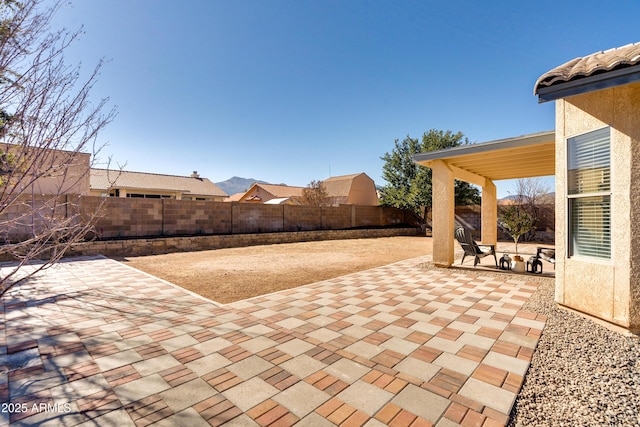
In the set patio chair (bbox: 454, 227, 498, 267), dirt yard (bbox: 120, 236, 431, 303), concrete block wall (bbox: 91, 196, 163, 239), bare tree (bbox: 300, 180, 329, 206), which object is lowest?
dirt yard (bbox: 120, 236, 431, 303)

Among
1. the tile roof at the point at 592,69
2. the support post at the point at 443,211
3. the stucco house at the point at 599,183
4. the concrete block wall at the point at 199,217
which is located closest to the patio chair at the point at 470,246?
the support post at the point at 443,211

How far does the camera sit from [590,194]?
4102 millimetres

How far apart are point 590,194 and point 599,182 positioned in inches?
7.8

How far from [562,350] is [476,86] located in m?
11.3

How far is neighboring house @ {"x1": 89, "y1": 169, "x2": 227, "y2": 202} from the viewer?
2558cm

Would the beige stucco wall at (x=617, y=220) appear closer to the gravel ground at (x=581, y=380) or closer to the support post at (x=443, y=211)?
the gravel ground at (x=581, y=380)

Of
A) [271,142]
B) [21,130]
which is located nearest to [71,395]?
[21,130]

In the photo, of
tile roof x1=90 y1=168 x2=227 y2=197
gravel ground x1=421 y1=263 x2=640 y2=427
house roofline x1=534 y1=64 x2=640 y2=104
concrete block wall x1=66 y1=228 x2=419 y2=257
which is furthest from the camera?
tile roof x1=90 y1=168 x2=227 y2=197

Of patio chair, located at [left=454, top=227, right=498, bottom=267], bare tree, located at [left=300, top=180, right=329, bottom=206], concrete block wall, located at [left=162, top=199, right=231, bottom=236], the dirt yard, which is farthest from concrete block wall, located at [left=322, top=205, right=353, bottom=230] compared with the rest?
patio chair, located at [left=454, top=227, right=498, bottom=267]

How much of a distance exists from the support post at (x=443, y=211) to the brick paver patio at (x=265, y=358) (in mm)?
2796

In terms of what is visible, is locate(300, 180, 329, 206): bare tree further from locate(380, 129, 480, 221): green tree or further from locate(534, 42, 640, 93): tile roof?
locate(534, 42, 640, 93): tile roof

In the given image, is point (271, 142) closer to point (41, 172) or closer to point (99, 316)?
point (99, 316)

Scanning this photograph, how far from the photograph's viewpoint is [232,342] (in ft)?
11.0

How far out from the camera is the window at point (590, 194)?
3.88 meters
